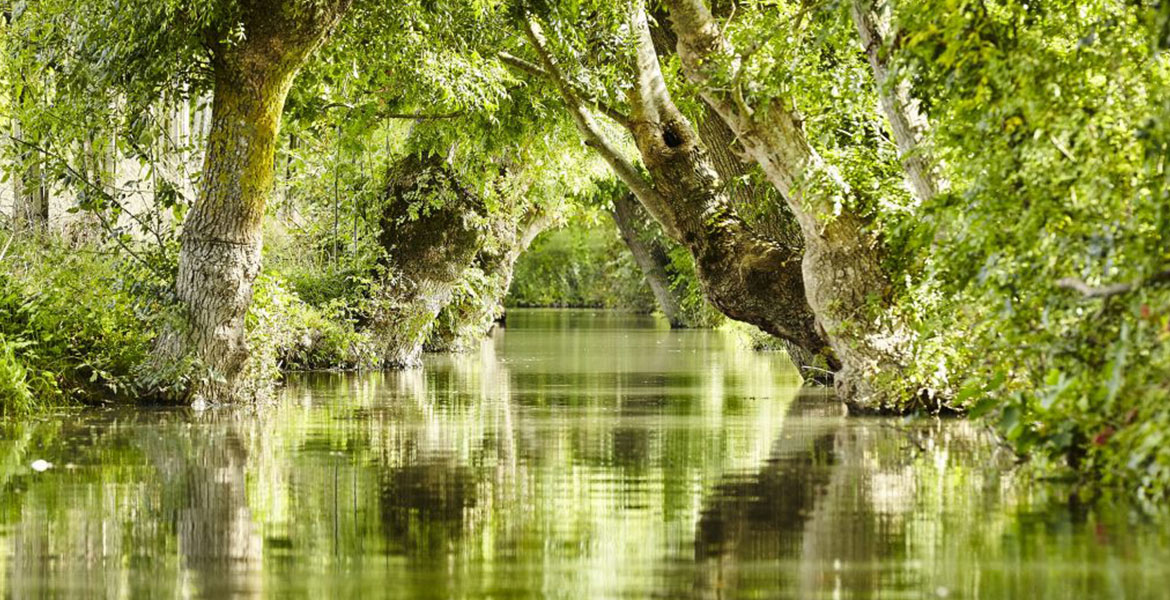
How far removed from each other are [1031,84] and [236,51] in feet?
31.2

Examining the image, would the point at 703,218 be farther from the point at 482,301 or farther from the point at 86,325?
the point at 482,301

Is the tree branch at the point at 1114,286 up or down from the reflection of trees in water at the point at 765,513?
up

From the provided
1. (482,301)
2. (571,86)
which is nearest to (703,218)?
(571,86)

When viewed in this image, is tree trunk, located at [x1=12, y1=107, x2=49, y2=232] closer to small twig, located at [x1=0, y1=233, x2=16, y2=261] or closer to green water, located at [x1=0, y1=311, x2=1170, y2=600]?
small twig, located at [x1=0, y1=233, x2=16, y2=261]

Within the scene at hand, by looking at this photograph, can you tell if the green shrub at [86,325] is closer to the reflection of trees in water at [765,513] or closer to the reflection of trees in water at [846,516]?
the reflection of trees in water at [765,513]

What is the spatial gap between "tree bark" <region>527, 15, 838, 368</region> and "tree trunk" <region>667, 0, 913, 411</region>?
1796 millimetres

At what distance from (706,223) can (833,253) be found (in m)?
2.57

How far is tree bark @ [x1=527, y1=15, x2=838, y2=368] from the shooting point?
19.7 meters

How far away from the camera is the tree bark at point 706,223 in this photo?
19.7 meters

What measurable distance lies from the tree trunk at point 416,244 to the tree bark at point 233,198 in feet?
31.5

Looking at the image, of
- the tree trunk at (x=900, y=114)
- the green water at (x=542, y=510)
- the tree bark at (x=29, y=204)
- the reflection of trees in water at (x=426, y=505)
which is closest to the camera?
the green water at (x=542, y=510)

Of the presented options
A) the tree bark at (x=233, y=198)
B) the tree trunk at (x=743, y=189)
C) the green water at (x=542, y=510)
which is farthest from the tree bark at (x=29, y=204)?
the tree trunk at (x=743, y=189)

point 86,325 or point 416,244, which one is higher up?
point 416,244

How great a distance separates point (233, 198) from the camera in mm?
18594
